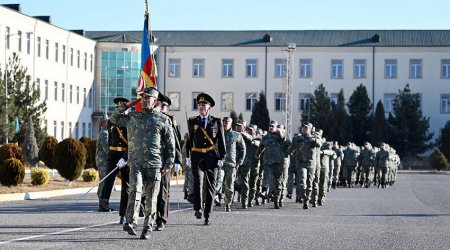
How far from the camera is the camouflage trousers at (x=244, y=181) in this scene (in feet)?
72.3

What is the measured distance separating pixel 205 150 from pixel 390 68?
250ft

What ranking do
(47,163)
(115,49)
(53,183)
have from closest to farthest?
(53,183) → (47,163) → (115,49)

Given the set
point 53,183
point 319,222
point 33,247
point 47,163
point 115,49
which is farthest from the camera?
point 115,49

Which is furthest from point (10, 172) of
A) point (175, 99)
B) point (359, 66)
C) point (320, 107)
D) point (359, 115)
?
point (359, 66)

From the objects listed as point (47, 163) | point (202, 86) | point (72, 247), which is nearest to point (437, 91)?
point (202, 86)

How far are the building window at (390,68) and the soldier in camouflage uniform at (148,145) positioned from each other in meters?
79.0

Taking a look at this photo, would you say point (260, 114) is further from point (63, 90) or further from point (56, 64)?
point (56, 64)

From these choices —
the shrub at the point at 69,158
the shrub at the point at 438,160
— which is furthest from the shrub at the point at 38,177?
the shrub at the point at 438,160

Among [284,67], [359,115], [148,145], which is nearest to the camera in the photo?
[148,145]

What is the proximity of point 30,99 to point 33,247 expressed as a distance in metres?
46.3

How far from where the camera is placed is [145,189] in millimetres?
14008

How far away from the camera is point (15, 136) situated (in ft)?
175

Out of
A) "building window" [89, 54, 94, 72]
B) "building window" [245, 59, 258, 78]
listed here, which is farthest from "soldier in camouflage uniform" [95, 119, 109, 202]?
"building window" [245, 59, 258, 78]

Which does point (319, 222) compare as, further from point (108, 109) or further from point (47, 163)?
point (108, 109)
